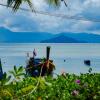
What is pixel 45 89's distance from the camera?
7625mm

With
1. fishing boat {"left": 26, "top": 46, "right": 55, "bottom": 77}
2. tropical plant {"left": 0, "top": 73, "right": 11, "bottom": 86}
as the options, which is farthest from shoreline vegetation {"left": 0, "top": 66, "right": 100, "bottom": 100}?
fishing boat {"left": 26, "top": 46, "right": 55, "bottom": 77}

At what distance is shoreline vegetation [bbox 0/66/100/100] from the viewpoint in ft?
11.7

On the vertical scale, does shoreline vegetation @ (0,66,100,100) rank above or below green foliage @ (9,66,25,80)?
below

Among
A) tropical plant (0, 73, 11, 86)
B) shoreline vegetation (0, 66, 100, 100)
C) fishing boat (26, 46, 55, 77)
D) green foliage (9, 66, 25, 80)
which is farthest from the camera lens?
fishing boat (26, 46, 55, 77)

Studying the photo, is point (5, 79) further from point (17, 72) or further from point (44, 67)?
point (44, 67)

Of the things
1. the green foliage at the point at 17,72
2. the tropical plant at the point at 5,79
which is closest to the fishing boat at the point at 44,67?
the green foliage at the point at 17,72

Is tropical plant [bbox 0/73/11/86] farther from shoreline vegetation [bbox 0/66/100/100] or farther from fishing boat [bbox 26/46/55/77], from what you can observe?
fishing boat [bbox 26/46/55/77]

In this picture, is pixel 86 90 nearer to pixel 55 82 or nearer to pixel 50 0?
pixel 55 82

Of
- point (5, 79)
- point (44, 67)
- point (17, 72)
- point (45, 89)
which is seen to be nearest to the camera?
point (5, 79)

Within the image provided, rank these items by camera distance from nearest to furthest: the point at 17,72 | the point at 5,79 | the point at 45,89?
the point at 5,79 → the point at 17,72 → the point at 45,89

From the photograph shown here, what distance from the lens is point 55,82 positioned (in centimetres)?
898

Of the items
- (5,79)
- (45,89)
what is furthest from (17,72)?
(45,89)

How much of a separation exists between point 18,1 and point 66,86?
5.09 m

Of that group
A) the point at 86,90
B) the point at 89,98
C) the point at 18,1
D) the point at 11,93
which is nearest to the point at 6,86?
the point at 11,93
